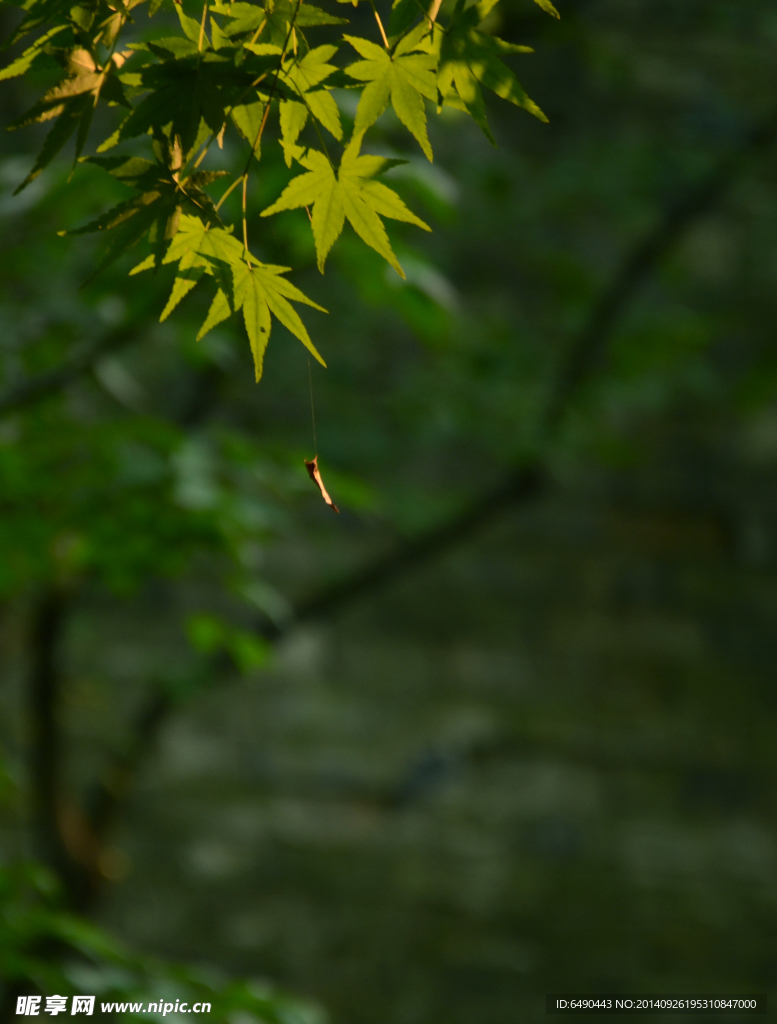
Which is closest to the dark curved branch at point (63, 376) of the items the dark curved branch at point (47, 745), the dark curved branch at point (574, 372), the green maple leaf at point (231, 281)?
the green maple leaf at point (231, 281)

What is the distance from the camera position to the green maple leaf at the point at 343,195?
459 mm

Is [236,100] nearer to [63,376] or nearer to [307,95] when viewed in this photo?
[307,95]

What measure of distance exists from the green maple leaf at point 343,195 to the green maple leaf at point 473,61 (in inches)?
2.1

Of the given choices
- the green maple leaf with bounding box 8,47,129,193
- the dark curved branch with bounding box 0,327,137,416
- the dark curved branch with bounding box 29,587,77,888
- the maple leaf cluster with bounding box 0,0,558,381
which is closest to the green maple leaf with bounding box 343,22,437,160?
the maple leaf cluster with bounding box 0,0,558,381

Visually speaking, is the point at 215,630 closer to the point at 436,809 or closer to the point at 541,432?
the point at 541,432

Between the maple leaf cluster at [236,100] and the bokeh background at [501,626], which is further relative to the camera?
the bokeh background at [501,626]

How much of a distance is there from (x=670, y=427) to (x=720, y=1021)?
2410mm

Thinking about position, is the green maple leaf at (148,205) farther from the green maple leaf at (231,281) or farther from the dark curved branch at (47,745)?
the dark curved branch at (47,745)

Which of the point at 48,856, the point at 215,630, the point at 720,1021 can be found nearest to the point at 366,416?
the point at 215,630

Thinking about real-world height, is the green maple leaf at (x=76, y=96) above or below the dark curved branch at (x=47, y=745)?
above

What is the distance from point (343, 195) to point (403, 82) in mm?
65

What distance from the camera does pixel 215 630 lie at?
65.2 inches

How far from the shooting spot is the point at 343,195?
1.52ft

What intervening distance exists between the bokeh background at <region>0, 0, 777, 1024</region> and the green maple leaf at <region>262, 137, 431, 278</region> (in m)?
1.73
